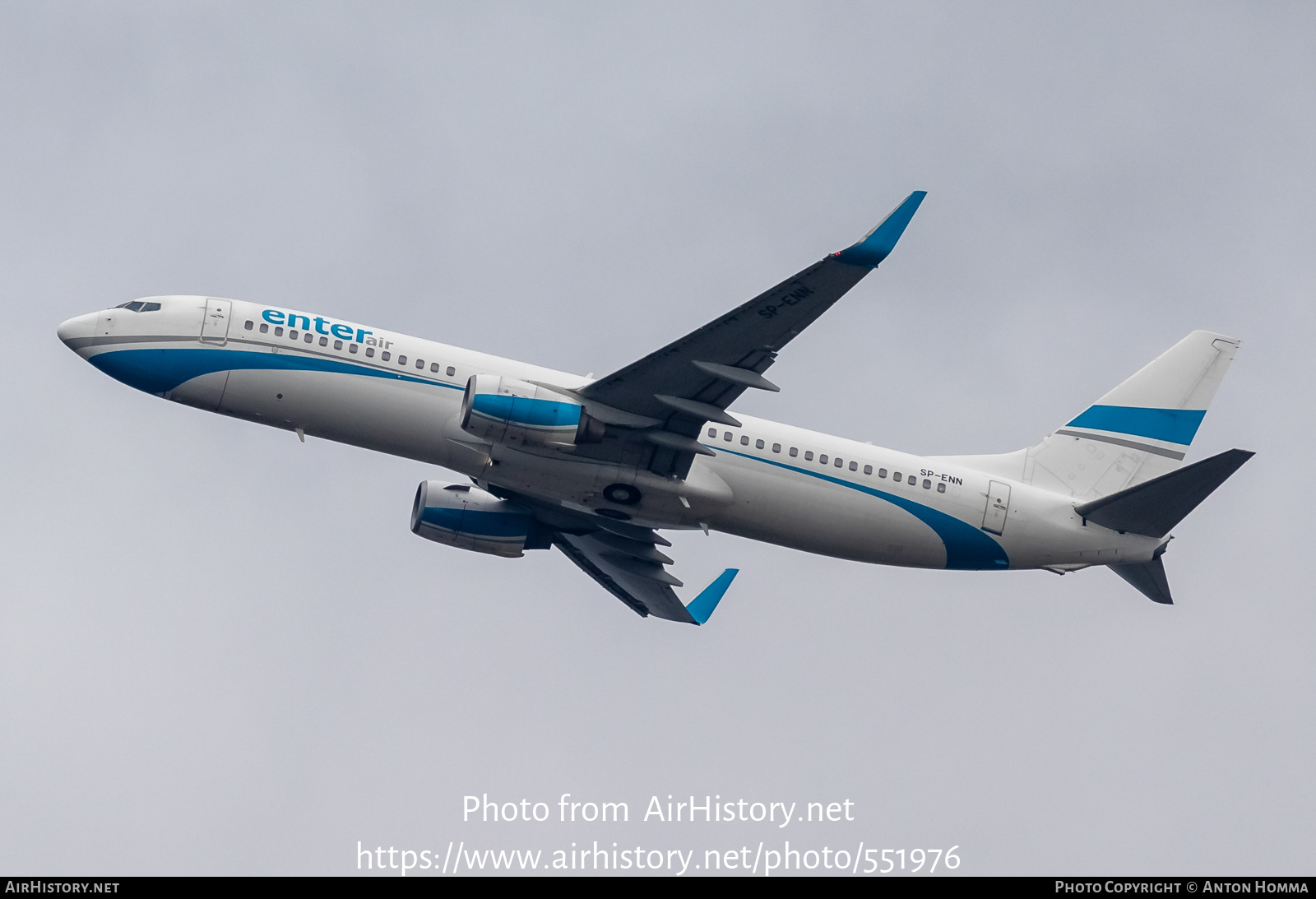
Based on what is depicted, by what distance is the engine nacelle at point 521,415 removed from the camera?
37.8m

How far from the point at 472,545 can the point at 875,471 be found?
1389 centimetres

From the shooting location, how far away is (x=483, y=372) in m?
40.7

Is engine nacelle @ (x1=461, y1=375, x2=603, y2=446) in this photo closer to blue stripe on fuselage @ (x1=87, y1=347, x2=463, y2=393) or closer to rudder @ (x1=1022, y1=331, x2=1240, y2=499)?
blue stripe on fuselage @ (x1=87, y1=347, x2=463, y2=393)

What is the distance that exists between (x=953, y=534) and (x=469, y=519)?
52.3ft

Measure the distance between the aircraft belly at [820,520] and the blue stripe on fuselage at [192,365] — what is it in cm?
916

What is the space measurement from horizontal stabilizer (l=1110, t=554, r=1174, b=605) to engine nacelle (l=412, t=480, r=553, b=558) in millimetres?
19708

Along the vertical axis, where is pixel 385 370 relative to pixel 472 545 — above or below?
above

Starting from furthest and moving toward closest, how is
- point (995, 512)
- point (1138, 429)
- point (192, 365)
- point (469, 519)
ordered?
1. point (1138, 429)
2. point (469, 519)
3. point (995, 512)
4. point (192, 365)

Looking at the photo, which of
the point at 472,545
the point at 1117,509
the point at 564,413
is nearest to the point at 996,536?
the point at 1117,509

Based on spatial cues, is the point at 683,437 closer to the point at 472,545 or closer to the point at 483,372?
the point at 483,372

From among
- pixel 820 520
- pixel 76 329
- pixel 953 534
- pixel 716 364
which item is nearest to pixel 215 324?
pixel 76 329

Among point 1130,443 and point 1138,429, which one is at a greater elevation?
point 1138,429

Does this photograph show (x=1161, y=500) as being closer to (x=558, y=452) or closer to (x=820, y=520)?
(x=820, y=520)

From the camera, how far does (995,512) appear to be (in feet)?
140
